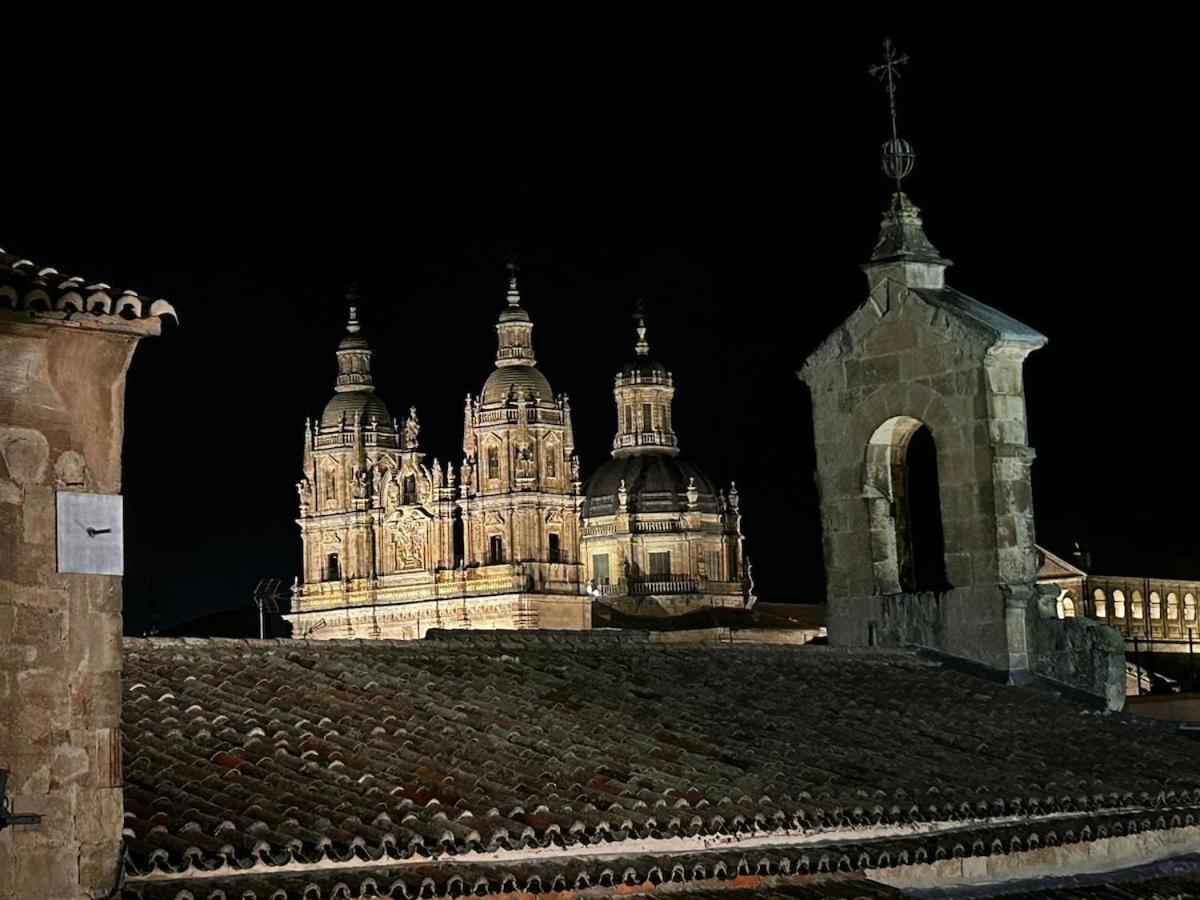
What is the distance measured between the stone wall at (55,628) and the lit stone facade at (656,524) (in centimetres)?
9236

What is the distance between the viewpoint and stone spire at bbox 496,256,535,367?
99369 millimetres

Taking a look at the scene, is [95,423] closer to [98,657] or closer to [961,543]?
[98,657]

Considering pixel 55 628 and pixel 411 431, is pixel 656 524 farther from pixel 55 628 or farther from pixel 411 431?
pixel 55 628

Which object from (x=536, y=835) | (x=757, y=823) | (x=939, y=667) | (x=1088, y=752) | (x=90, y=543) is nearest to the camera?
(x=90, y=543)

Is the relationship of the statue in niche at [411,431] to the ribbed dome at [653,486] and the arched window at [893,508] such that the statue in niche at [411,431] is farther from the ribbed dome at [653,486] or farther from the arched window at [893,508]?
the arched window at [893,508]

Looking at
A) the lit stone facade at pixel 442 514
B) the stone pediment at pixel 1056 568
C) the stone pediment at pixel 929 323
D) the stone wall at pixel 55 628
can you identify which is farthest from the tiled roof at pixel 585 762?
the lit stone facade at pixel 442 514

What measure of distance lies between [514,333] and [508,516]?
7212 millimetres

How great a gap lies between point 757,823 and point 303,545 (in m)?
93.7

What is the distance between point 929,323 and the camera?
18984 mm

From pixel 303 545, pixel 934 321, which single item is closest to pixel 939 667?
pixel 934 321

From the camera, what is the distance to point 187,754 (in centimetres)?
1149

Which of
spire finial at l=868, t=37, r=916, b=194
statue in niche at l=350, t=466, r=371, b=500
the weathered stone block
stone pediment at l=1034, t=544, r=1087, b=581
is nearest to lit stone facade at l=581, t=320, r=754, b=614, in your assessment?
statue in niche at l=350, t=466, r=371, b=500

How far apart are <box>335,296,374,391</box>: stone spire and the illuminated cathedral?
8 centimetres

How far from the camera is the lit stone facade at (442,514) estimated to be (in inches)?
3880
